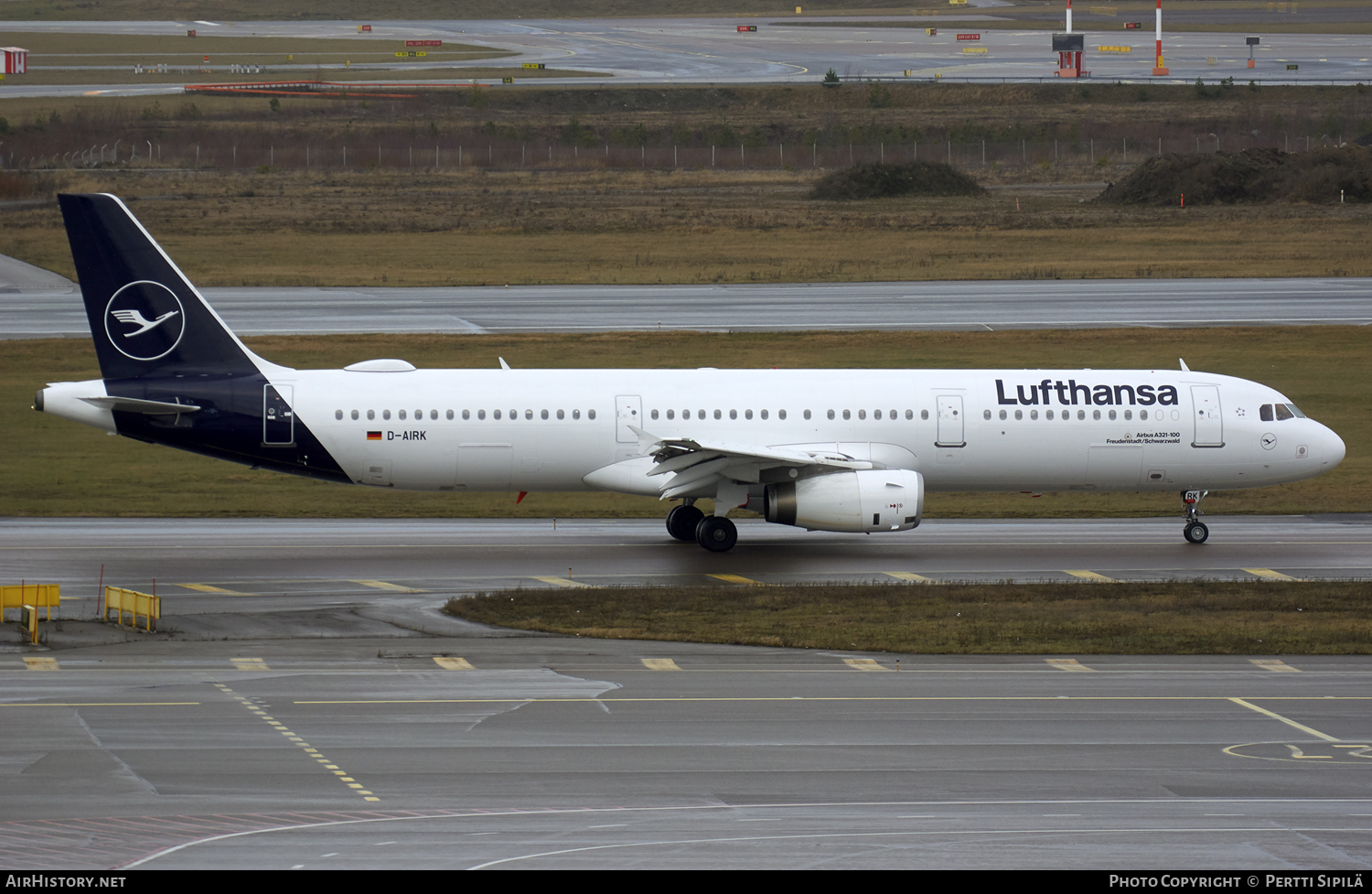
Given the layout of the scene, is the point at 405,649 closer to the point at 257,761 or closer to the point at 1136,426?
the point at 257,761

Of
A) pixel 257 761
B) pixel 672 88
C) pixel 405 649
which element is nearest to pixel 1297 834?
pixel 257 761

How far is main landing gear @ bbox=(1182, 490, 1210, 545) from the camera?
36188mm

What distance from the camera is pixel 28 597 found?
27.4m

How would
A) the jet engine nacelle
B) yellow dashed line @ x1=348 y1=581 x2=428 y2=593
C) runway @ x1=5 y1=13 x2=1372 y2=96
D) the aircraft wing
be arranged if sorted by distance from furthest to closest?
runway @ x1=5 y1=13 x2=1372 y2=96 < the aircraft wing < the jet engine nacelle < yellow dashed line @ x1=348 y1=581 x2=428 y2=593

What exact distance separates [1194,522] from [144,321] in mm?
23975

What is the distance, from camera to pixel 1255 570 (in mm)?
33094

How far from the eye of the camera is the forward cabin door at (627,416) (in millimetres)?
35188

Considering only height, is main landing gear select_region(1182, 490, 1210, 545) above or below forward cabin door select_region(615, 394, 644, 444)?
below

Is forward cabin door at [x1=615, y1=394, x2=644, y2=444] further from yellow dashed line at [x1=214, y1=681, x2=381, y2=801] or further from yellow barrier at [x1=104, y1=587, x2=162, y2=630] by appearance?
yellow dashed line at [x1=214, y1=681, x2=381, y2=801]

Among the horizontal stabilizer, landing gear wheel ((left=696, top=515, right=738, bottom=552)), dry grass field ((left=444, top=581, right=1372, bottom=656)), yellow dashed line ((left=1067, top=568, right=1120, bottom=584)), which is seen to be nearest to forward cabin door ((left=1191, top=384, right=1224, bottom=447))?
yellow dashed line ((left=1067, top=568, right=1120, bottom=584))

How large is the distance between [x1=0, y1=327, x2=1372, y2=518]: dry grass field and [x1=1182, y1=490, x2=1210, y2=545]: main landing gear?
3.25 meters

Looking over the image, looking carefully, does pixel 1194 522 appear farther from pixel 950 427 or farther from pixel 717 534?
pixel 717 534

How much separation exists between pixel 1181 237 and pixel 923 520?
5283 cm

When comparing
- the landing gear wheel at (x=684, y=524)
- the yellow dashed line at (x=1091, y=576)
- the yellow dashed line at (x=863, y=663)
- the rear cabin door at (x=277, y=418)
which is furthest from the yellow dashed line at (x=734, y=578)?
the rear cabin door at (x=277, y=418)
